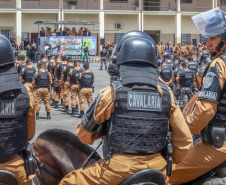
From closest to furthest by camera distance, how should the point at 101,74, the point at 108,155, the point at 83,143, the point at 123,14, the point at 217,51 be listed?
the point at 108,155, the point at 83,143, the point at 217,51, the point at 101,74, the point at 123,14

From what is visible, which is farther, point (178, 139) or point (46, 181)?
point (46, 181)

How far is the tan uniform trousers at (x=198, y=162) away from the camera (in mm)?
4102

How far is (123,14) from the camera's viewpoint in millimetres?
43906

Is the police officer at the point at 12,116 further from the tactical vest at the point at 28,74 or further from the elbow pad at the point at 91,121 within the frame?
the tactical vest at the point at 28,74

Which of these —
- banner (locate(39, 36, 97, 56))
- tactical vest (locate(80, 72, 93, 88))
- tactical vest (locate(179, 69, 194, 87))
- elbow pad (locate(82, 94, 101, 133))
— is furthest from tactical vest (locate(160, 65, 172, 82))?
banner (locate(39, 36, 97, 56))

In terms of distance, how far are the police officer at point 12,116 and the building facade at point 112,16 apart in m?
36.4

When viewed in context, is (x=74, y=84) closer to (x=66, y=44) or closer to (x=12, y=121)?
(x=12, y=121)

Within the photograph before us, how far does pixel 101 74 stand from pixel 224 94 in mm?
24542

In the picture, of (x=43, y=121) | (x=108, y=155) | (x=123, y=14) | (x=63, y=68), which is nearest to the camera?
(x=108, y=155)

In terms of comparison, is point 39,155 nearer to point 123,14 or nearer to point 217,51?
point 217,51

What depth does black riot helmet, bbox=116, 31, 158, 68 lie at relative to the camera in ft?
11.4

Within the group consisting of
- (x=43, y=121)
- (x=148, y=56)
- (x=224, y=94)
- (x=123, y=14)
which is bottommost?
Answer: (x=43, y=121)

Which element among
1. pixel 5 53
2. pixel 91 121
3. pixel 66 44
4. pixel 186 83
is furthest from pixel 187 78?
pixel 66 44

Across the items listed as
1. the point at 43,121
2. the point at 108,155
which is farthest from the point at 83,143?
the point at 43,121
